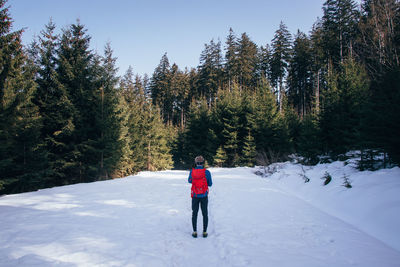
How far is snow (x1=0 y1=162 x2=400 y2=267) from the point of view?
3393mm

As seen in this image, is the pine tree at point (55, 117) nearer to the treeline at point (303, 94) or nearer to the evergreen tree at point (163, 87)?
the treeline at point (303, 94)

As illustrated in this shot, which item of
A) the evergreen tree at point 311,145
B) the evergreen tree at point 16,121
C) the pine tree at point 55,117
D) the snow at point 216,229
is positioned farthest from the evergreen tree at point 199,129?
the snow at point 216,229

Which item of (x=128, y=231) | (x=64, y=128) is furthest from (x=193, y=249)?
(x=64, y=128)

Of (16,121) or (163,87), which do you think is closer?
(16,121)

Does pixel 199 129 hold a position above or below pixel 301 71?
below

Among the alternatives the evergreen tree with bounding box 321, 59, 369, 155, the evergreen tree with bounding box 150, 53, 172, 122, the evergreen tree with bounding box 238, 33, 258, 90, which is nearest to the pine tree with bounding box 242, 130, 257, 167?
the evergreen tree with bounding box 321, 59, 369, 155

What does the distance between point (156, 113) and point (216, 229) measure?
25.1 metres

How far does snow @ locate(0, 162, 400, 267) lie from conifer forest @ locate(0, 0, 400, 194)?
269 cm

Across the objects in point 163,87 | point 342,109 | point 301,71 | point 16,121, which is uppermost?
point 163,87

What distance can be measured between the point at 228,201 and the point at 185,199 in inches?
74.6

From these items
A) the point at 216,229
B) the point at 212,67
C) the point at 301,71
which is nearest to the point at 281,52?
the point at 301,71

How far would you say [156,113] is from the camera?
92.4 ft

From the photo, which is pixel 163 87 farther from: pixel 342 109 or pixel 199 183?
pixel 199 183

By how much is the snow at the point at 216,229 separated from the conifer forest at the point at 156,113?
269 cm
